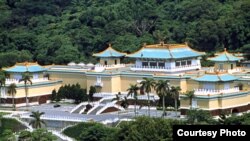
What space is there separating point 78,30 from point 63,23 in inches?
139

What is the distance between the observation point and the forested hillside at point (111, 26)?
67.2 metres

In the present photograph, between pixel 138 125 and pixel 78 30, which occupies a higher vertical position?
pixel 78 30

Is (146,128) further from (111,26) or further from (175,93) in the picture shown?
(111,26)

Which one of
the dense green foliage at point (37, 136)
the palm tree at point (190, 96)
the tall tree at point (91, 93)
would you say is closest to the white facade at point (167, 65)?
the tall tree at point (91, 93)

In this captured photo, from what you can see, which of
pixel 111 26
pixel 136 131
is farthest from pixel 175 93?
pixel 111 26

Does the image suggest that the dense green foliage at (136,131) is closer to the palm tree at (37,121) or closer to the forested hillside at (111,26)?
the palm tree at (37,121)

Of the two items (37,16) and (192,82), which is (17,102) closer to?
(192,82)

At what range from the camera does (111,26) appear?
243 ft

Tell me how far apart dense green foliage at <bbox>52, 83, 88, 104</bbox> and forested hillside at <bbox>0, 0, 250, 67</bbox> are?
10165 mm

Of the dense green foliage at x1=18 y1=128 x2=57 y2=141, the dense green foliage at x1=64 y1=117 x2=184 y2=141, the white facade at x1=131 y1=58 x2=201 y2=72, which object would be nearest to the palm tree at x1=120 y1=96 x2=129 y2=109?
the white facade at x1=131 y1=58 x2=201 y2=72

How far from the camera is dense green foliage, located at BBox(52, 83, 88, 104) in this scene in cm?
5425

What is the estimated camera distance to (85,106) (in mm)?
51000

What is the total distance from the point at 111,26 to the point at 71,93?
20.0 meters

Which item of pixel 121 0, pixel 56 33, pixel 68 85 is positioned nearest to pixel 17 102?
pixel 68 85
